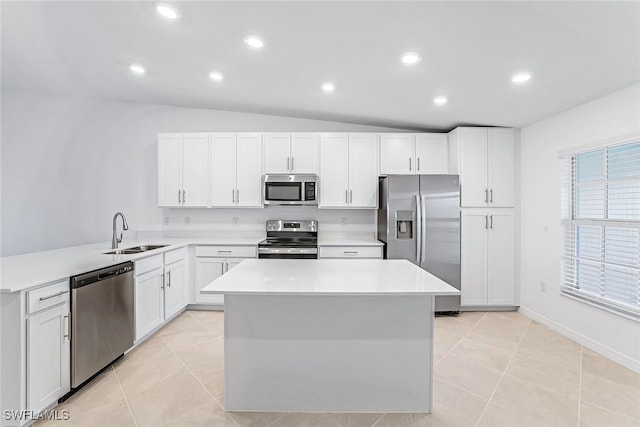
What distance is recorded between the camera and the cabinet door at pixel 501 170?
3762mm

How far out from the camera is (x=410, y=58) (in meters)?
2.29

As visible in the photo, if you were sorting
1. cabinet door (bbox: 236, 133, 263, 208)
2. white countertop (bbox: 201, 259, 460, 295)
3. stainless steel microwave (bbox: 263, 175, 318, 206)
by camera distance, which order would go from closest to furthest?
white countertop (bbox: 201, 259, 460, 295), stainless steel microwave (bbox: 263, 175, 318, 206), cabinet door (bbox: 236, 133, 263, 208)

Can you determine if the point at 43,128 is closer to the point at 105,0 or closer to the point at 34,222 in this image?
the point at 34,222

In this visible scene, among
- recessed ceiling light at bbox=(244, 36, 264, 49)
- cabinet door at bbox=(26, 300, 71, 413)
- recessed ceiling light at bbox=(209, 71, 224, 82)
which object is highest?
recessed ceiling light at bbox=(209, 71, 224, 82)

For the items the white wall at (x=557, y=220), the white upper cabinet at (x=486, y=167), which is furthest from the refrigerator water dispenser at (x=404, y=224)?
the white wall at (x=557, y=220)

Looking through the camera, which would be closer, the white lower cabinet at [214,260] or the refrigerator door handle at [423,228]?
the refrigerator door handle at [423,228]

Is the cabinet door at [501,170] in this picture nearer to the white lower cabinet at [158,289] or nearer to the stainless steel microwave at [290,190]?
the stainless steel microwave at [290,190]

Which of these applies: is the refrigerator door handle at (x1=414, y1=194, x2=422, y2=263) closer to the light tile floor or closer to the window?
the light tile floor

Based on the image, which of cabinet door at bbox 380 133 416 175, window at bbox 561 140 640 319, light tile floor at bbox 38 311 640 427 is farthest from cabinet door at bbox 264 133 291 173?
window at bbox 561 140 640 319

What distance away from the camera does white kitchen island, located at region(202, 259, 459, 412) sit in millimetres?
1882

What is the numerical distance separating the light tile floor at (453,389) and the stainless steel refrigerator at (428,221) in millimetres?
841

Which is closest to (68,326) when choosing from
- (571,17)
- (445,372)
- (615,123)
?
(445,372)

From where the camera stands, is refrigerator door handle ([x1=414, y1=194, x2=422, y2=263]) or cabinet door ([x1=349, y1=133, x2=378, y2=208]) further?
cabinet door ([x1=349, y1=133, x2=378, y2=208])

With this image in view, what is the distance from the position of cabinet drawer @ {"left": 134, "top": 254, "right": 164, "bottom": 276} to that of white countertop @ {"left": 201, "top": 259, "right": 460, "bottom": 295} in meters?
1.18
